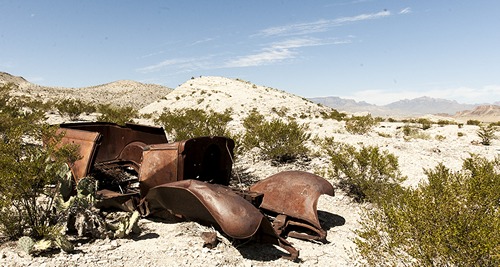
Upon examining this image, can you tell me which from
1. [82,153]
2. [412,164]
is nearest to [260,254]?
[82,153]

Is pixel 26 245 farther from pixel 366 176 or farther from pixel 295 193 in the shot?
pixel 366 176

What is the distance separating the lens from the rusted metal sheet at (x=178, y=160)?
5891 mm

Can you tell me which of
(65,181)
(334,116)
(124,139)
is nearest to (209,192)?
(65,181)

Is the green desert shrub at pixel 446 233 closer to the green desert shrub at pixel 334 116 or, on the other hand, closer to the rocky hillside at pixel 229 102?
the green desert shrub at pixel 334 116

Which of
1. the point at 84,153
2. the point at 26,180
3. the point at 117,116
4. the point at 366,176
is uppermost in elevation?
the point at 117,116

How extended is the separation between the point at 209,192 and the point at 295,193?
2.24 metres

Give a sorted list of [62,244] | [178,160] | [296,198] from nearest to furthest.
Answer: [62,244], [178,160], [296,198]

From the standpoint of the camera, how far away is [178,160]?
231 inches

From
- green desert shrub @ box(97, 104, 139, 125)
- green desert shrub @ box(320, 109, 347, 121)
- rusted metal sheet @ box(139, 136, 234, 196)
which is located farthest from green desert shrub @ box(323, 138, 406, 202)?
green desert shrub @ box(320, 109, 347, 121)

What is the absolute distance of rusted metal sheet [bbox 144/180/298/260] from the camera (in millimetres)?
4586

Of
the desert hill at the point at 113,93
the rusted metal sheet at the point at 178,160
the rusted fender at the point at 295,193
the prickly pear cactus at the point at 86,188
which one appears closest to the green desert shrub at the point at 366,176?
the rusted fender at the point at 295,193

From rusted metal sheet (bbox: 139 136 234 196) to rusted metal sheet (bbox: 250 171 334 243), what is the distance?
128cm

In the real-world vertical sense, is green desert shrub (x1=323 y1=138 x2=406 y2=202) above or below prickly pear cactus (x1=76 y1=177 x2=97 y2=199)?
below

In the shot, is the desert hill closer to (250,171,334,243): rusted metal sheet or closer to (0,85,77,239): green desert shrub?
(0,85,77,239): green desert shrub
